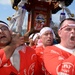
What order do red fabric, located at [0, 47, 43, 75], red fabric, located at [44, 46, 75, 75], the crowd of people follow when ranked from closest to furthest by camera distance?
red fabric, located at [44, 46, 75, 75], the crowd of people, red fabric, located at [0, 47, 43, 75]

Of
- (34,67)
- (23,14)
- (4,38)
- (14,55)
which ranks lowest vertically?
(34,67)

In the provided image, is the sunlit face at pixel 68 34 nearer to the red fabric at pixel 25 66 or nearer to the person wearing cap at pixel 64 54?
the person wearing cap at pixel 64 54

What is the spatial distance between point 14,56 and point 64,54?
1.59ft

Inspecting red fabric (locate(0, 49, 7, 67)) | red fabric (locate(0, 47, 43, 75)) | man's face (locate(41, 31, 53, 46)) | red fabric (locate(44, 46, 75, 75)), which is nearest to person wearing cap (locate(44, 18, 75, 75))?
red fabric (locate(44, 46, 75, 75))

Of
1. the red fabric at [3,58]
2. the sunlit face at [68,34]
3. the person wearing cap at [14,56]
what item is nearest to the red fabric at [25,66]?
the person wearing cap at [14,56]

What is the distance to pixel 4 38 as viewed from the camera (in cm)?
216

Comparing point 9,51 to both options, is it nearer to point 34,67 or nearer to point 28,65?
point 28,65

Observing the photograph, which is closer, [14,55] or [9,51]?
[9,51]

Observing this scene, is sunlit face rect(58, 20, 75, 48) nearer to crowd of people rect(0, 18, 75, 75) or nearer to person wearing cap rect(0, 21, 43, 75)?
crowd of people rect(0, 18, 75, 75)

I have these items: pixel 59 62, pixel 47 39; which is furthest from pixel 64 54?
pixel 47 39

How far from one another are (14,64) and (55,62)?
43 centimetres

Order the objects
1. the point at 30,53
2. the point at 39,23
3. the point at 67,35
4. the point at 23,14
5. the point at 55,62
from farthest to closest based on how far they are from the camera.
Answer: the point at 39,23 < the point at 23,14 < the point at 30,53 < the point at 67,35 < the point at 55,62

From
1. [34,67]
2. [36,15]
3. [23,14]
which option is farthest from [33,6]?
[34,67]

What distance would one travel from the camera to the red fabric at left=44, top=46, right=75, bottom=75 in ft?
5.98
